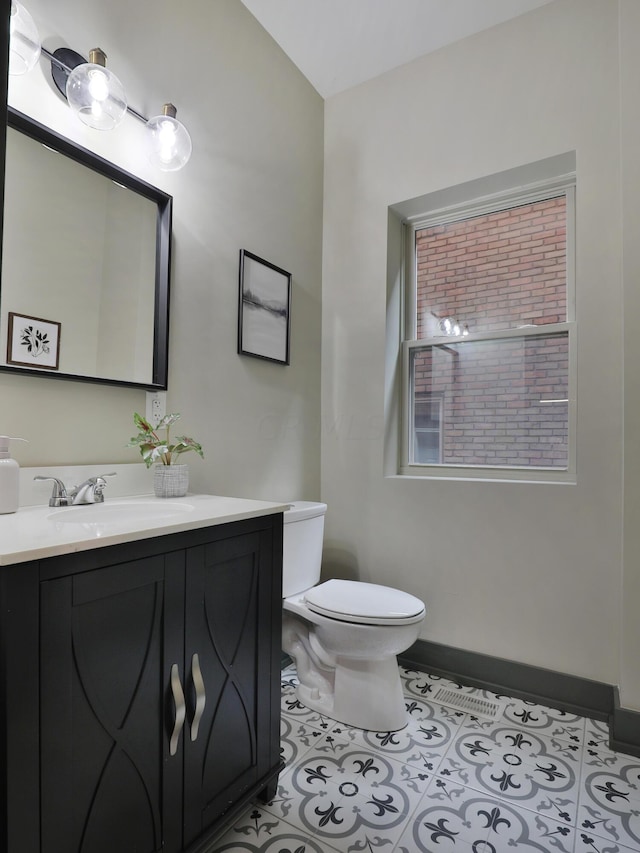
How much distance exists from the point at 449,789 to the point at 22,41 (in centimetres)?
233

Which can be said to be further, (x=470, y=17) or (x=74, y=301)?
(x=470, y=17)

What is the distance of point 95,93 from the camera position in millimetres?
1319

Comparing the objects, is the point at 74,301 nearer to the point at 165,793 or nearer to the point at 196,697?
the point at 196,697

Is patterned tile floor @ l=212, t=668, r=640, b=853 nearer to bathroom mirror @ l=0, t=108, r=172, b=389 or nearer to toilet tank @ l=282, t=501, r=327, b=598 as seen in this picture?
toilet tank @ l=282, t=501, r=327, b=598

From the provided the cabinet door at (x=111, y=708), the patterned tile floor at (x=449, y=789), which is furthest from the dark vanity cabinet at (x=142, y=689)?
the patterned tile floor at (x=449, y=789)

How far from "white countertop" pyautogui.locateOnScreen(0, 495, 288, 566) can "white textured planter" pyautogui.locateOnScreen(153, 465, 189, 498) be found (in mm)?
29

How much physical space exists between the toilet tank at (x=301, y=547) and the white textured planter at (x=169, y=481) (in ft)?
1.52

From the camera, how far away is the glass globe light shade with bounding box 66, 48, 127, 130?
130cm

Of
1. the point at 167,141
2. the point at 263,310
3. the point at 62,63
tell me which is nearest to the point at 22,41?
the point at 62,63

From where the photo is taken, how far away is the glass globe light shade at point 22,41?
3.85ft

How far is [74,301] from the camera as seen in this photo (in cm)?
137

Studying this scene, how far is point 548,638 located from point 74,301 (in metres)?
2.09

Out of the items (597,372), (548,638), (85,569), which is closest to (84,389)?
(85,569)

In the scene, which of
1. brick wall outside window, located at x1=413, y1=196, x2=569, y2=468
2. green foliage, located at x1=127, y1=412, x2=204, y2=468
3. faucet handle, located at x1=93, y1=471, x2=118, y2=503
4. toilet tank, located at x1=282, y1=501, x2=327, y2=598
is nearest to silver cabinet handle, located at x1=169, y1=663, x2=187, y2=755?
faucet handle, located at x1=93, y1=471, x2=118, y2=503
